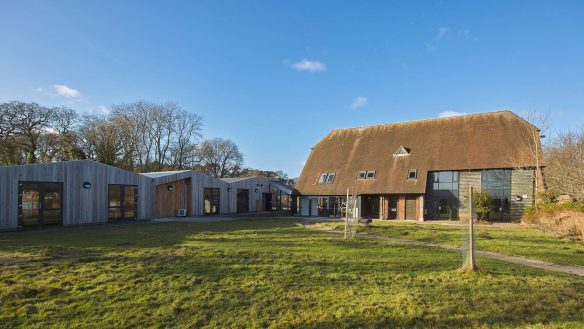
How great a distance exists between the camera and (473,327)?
5098 mm

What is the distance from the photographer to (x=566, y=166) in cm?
1925

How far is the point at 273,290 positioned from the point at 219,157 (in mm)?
51222

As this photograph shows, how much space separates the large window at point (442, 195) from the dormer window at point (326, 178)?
25.3 feet

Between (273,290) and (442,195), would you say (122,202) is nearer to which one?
(273,290)

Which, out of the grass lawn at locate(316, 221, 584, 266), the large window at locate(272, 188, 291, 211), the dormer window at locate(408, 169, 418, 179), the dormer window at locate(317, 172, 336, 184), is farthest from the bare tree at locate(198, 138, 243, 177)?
the grass lawn at locate(316, 221, 584, 266)

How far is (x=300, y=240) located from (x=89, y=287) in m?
8.01

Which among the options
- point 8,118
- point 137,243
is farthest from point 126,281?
point 8,118

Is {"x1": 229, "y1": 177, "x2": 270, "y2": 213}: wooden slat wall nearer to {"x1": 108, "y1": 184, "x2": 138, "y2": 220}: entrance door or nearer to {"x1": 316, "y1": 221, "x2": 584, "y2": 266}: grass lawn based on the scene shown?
{"x1": 108, "y1": 184, "x2": 138, "y2": 220}: entrance door

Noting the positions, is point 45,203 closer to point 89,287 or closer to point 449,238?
point 89,287

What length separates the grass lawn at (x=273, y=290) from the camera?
5445mm

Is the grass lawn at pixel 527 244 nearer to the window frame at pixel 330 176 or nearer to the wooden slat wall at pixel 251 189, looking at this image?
the window frame at pixel 330 176

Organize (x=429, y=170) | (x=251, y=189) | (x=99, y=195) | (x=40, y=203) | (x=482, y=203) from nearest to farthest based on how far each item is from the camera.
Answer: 1. (x=40, y=203)
2. (x=99, y=195)
3. (x=482, y=203)
4. (x=429, y=170)
5. (x=251, y=189)

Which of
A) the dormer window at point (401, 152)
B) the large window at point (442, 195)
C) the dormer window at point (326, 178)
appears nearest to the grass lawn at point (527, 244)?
the large window at point (442, 195)

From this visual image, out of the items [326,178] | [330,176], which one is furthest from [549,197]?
[326,178]
